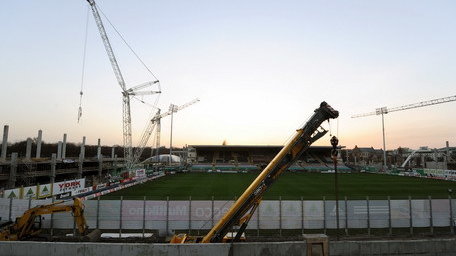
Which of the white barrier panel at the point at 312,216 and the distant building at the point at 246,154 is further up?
the distant building at the point at 246,154

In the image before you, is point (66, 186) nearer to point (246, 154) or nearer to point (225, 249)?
point (225, 249)

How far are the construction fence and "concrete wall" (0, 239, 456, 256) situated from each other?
731cm

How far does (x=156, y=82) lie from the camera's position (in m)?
106

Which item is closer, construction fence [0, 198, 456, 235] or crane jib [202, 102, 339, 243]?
crane jib [202, 102, 339, 243]

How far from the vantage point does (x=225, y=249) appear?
1116 cm

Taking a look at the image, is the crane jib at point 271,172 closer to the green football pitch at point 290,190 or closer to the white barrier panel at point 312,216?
the white barrier panel at point 312,216

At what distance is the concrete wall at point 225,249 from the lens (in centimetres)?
1094

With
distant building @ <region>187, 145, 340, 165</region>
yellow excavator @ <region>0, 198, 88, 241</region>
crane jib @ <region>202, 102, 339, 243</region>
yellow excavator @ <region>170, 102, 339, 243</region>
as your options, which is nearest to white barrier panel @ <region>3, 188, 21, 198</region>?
yellow excavator @ <region>0, 198, 88, 241</region>

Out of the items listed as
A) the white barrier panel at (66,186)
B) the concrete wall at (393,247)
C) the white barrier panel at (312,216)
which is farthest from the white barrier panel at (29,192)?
the concrete wall at (393,247)

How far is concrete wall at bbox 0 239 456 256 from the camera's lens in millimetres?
10938

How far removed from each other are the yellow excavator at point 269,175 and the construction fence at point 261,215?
5446 millimetres

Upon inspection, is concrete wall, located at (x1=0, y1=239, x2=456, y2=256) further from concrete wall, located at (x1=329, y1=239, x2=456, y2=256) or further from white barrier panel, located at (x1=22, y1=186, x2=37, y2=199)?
white barrier panel, located at (x1=22, y1=186, x2=37, y2=199)

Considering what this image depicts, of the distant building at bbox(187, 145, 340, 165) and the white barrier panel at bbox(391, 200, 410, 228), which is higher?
the distant building at bbox(187, 145, 340, 165)

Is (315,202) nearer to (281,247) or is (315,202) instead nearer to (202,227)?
(202,227)
